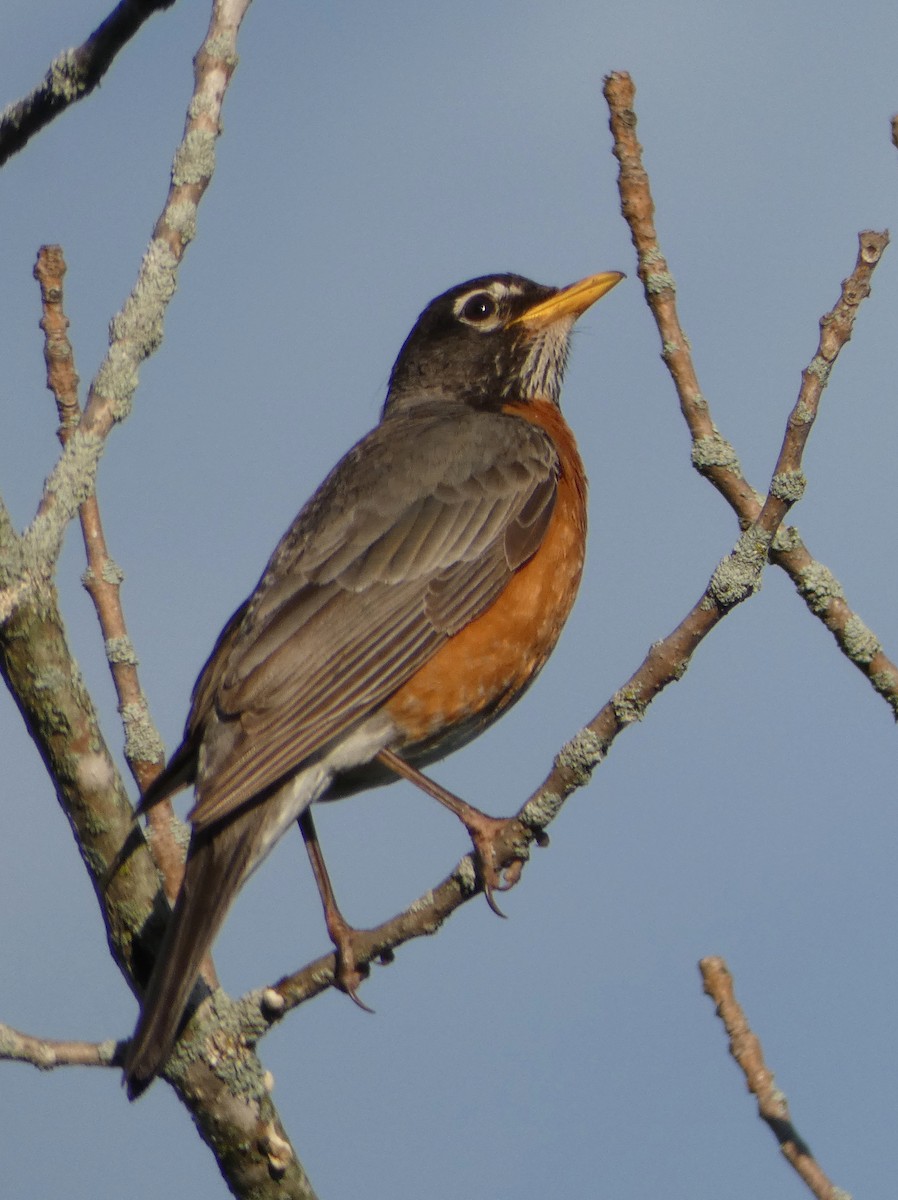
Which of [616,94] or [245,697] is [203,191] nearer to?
[616,94]

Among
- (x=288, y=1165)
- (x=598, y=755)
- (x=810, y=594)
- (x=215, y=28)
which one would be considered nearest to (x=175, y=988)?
(x=288, y=1165)

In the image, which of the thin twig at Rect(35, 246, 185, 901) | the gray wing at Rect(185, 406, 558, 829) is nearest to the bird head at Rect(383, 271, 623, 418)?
the gray wing at Rect(185, 406, 558, 829)

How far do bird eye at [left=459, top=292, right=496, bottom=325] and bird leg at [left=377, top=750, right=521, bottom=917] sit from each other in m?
2.59

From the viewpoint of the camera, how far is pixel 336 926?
4789 millimetres

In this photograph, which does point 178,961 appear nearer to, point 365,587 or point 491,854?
point 491,854

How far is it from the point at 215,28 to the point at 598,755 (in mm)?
1933

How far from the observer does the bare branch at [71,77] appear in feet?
9.62

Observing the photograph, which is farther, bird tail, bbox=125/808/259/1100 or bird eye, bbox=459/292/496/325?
bird eye, bbox=459/292/496/325

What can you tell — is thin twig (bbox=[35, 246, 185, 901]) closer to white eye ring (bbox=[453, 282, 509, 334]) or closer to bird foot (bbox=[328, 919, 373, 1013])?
bird foot (bbox=[328, 919, 373, 1013])

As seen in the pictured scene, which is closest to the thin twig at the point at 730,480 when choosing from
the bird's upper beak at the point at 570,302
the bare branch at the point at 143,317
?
the bare branch at the point at 143,317

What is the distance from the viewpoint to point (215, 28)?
363cm

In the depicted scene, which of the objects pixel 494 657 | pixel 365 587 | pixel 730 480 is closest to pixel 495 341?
pixel 365 587

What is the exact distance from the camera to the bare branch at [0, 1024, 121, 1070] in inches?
135

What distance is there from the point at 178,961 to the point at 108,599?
4.21 ft
